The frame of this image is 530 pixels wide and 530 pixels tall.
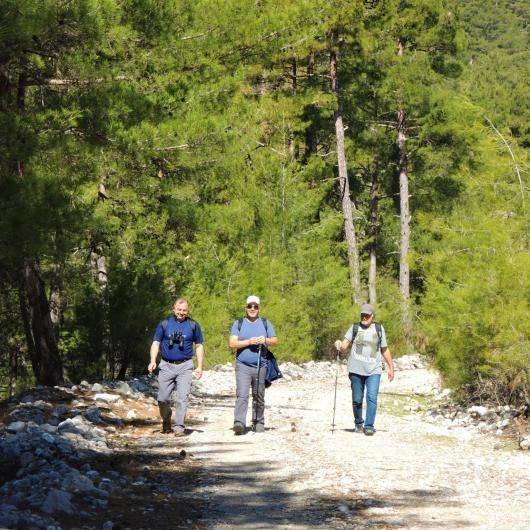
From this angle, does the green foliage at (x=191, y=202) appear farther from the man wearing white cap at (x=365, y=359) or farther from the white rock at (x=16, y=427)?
the white rock at (x=16, y=427)

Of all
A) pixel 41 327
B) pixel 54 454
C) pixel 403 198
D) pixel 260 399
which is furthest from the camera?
pixel 403 198

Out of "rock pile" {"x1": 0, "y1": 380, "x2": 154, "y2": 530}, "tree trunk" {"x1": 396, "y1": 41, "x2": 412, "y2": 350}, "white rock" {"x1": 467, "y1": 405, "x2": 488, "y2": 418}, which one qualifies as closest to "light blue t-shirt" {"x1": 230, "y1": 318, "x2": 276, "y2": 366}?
"rock pile" {"x1": 0, "y1": 380, "x2": 154, "y2": 530}

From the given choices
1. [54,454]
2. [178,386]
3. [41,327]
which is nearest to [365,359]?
[178,386]

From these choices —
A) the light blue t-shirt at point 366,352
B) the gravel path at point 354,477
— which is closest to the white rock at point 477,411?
the gravel path at point 354,477

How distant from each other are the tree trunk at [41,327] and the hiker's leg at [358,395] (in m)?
6.22

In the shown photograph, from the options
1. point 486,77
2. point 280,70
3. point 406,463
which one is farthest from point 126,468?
point 486,77

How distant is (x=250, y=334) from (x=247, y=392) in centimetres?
82

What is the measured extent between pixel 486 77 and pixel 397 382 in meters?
48.0

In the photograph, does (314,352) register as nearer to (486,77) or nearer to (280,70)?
(280,70)

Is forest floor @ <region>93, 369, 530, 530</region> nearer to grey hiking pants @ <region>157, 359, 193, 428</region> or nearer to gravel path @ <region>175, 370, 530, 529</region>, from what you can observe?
gravel path @ <region>175, 370, 530, 529</region>

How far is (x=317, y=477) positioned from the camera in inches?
361

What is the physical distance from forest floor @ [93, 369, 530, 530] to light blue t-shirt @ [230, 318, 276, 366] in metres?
1.07

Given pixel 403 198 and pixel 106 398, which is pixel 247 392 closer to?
pixel 106 398

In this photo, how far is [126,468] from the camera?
9.59 m
